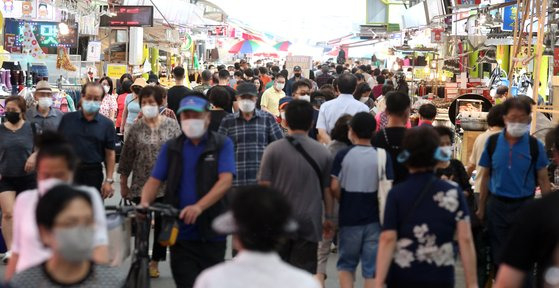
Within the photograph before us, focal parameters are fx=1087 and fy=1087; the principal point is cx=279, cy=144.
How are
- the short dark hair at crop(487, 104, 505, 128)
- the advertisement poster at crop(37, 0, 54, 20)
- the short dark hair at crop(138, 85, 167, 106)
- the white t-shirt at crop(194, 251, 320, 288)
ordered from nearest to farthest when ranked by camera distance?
the white t-shirt at crop(194, 251, 320, 288) < the short dark hair at crop(487, 104, 505, 128) < the short dark hair at crop(138, 85, 167, 106) < the advertisement poster at crop(37, 0, 54, 20)

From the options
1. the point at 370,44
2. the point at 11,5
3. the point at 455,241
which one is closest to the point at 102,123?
the point at 455,241

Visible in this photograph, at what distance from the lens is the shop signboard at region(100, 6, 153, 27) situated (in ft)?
85.3

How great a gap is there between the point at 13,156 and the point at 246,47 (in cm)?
4057

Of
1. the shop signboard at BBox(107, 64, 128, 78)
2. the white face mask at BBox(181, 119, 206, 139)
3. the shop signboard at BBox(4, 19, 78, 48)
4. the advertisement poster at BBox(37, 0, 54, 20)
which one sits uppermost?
the advertisement poster at BBox(37, 0, 54, 20)

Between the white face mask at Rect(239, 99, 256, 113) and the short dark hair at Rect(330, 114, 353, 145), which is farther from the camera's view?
the short dark hair at Rect(330, 114, 353, 145)

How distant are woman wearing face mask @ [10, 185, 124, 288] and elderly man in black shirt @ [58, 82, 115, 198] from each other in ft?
16.2

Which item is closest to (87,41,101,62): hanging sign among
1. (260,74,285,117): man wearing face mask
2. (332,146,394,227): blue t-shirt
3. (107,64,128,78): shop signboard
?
(107,64,128,78): shop signboard

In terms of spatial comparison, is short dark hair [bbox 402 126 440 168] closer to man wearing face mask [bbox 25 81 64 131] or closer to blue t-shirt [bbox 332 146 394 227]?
blue t-shirt [bbox 332 146 394 227]

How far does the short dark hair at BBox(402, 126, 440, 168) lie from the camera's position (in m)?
6.13

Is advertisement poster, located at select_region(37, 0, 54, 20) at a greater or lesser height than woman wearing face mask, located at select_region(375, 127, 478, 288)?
greater

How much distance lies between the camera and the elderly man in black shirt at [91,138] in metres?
9.73

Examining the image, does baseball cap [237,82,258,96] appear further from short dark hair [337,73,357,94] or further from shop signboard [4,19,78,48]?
shop signboard [4,19,78,48]

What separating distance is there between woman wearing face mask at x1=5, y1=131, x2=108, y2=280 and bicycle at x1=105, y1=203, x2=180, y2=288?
56.3 inches

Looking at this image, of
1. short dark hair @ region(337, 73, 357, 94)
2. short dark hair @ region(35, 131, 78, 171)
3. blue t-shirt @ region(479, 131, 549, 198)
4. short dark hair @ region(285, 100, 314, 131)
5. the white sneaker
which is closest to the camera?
short dark hair @ region(35, 131, 78, 171)
